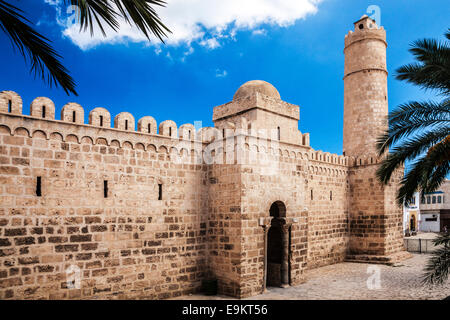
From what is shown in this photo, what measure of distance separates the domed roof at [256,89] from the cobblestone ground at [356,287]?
6.34 meters

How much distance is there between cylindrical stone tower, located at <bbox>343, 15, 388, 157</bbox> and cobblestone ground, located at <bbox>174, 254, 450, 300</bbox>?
5.79 metres

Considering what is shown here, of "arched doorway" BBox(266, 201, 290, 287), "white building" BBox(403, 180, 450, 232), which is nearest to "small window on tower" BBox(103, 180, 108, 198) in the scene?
"arched doorway" BBox(266, 201, 290, 287)

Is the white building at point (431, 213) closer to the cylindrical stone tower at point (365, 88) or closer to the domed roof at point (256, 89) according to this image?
the cylindrical stone tower at point (365, 88)

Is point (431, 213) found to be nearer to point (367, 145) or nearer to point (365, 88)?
point (367, 145)

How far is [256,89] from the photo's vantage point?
11.0 metres

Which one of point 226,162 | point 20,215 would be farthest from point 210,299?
point 20,215

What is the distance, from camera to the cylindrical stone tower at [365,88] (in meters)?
15.3

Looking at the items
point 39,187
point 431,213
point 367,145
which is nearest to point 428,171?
point 39,187

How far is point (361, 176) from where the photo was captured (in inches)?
594

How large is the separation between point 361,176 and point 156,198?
10.8m

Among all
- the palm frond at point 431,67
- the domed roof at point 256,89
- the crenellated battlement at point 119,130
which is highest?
the domed roof at point 256,89

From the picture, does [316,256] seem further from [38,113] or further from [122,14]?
[122,14]

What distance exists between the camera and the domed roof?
10.9 meters

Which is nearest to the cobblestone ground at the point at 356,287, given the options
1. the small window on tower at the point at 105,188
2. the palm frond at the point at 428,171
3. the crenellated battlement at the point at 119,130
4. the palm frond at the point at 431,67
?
the palm frond at the point at 428,171
